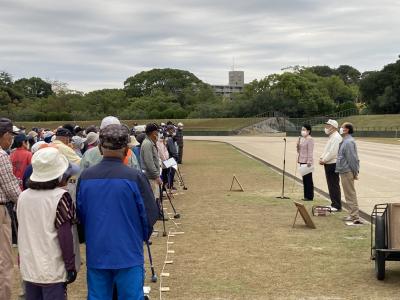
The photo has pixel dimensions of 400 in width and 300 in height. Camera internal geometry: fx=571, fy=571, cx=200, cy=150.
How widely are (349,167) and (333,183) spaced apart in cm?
164

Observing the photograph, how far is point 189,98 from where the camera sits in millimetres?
127812

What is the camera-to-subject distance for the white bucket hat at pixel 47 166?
4536 mm

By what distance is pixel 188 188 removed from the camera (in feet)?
62.1

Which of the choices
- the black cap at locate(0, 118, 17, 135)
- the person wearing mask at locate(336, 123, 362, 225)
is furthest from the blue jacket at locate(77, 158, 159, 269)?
the person wearing mask at locate(336, 123, 362, 225)

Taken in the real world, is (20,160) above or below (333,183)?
above

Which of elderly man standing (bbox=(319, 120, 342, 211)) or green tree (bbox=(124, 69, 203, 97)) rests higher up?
green tree (bbox=(124, 69, 203, 97))

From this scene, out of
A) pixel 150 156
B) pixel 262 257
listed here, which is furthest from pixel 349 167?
pixel 150 156

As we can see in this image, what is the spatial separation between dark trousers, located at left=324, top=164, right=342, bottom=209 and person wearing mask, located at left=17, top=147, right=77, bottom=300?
9474 millimetres

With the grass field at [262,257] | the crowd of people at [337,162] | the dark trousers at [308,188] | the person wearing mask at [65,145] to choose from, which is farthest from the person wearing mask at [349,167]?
the person wearing mask at [65,145]

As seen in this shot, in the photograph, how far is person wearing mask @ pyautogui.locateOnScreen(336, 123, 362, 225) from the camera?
11617 mm

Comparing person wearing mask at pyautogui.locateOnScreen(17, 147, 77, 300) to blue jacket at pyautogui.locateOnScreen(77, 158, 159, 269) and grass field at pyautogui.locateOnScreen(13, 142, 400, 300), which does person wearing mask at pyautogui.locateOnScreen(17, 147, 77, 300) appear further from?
grass field at pyautogui.locateOnScreen(13, 142, 400, 300)

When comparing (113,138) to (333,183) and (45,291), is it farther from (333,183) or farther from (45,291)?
(333,183)

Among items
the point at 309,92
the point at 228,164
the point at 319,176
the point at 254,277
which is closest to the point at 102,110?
the point at 309,92

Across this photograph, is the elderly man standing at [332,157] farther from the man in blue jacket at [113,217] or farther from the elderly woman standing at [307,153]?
the man in blue jacket at [113,217]
